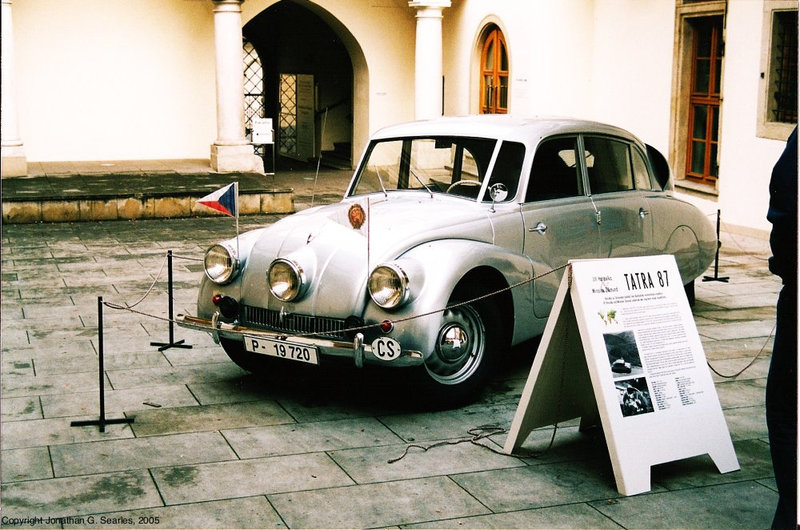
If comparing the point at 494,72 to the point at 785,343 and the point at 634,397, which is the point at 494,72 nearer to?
Result: the point at 634,397

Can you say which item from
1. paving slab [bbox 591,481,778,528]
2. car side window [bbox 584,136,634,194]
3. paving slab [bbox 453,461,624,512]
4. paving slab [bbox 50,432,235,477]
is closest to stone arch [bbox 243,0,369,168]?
car side window [bbox 584,136,634,194]

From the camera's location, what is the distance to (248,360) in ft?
22.6

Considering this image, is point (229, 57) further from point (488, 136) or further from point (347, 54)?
point (488, 136)

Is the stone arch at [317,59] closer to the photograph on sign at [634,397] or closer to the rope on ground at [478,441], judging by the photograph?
the rope on ground at [478,441]

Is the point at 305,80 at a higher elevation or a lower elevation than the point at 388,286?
higher

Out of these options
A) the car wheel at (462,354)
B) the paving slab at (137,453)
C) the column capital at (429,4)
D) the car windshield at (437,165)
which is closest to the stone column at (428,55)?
the column capital at (429,4)

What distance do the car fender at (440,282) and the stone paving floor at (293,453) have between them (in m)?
0.39

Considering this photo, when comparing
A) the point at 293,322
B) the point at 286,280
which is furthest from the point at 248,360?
the point at 286,280

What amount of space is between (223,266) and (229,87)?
12933mm

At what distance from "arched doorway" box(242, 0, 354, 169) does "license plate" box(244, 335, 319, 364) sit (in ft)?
57.4

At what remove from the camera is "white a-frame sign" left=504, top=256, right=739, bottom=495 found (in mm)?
4934

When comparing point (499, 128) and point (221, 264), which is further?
point (499, 128)

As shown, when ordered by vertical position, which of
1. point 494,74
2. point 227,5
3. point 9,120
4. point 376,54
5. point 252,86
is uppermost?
point 227,5

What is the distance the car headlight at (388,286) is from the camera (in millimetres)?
5797
